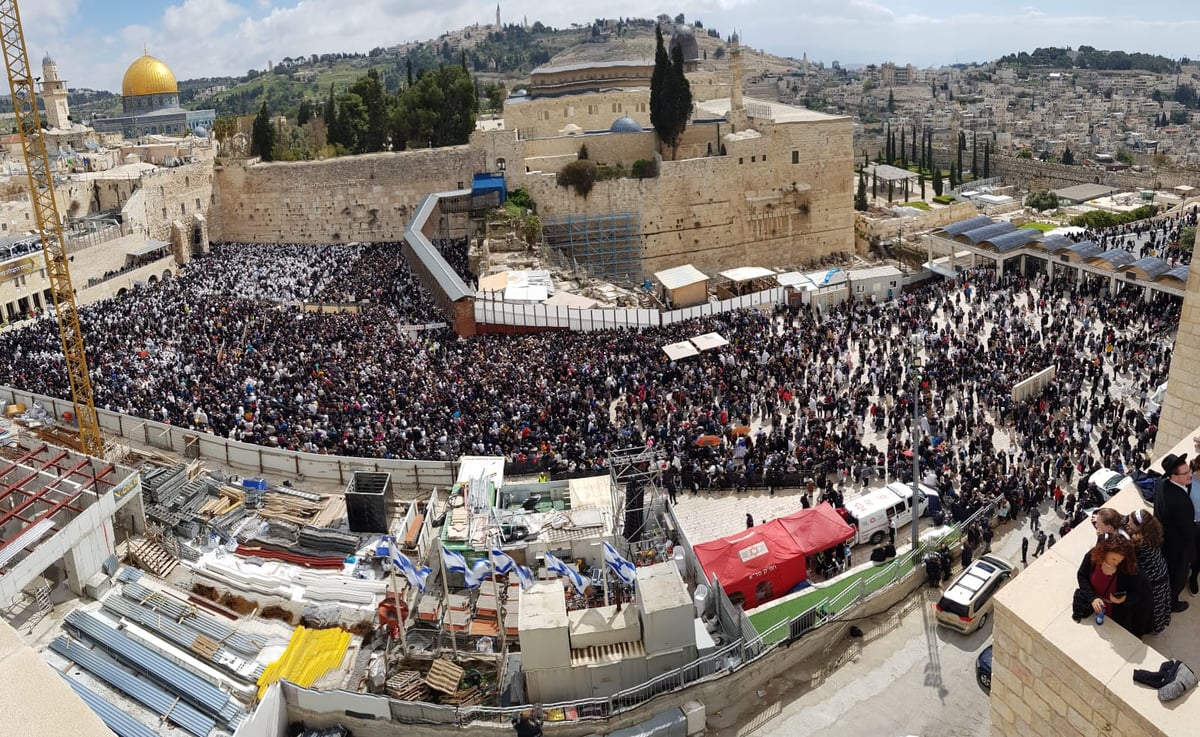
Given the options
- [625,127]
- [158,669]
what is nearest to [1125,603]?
[158,669]

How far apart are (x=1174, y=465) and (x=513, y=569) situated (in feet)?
25.8

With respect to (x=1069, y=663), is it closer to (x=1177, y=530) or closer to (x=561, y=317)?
(x=1177, y=530)

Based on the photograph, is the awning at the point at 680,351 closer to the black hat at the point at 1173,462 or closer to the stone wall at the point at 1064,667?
the black hat at the point at 1173,462

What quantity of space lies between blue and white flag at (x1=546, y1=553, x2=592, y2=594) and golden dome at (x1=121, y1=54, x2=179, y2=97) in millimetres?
51476

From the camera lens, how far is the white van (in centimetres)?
1344

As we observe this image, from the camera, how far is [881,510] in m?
13.5

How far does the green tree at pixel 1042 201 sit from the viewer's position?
47.5m

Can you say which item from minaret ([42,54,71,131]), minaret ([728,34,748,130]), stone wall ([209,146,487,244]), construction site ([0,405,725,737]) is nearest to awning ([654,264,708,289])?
minaret ([728,34,748,130])

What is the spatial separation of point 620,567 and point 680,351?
31.8ft

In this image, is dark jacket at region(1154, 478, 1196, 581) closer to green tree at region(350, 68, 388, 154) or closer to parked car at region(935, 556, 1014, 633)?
parked car at region(935, 556, 1014, 633)

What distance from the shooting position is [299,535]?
1398cm

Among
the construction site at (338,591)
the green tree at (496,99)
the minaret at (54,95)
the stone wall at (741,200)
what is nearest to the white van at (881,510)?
the construction site at (338,591)

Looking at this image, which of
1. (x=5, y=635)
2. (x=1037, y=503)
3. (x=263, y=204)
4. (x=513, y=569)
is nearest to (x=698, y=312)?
(x=1037, y=503)

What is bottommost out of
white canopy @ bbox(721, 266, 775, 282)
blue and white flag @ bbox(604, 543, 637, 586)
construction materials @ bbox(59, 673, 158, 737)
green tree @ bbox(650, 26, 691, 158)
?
construction materials @ bbox(59, 673, 158, 737)
